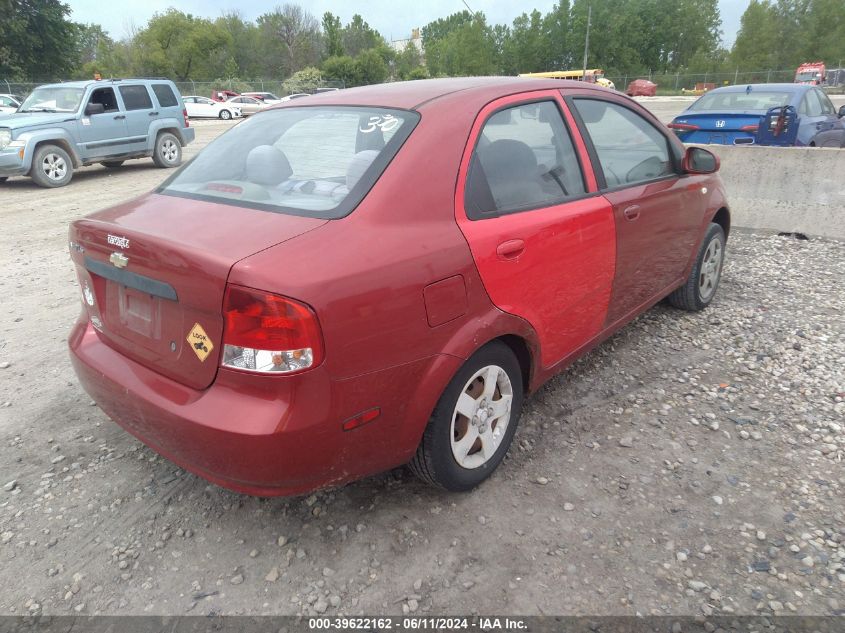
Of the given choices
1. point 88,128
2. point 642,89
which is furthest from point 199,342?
→ point 642,89

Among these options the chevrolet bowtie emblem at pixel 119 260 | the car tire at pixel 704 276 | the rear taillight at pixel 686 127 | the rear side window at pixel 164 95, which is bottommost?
the car tire at pixel 704 276

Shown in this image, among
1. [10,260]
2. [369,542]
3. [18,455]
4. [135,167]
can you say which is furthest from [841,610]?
[135,167]

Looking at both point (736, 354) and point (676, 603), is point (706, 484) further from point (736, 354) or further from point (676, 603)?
point (736, 354)

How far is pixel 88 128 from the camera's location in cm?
1132

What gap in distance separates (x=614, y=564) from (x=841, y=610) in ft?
2.49

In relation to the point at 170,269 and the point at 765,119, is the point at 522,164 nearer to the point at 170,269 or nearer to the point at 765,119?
the point at 170,269

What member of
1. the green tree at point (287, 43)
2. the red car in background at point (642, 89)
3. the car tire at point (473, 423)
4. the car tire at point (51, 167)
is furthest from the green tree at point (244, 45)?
the car tire at point (473, 423)

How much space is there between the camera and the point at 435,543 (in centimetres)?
244

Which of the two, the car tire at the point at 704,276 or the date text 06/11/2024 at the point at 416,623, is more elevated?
the car tire at the point at 704,276

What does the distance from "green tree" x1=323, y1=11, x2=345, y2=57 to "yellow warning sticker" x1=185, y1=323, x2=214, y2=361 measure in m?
75.9

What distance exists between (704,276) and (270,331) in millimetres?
3768

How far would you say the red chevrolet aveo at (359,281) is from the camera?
1.98 metres

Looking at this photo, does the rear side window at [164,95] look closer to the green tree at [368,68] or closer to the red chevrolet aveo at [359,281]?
the red chevrolet aveo at [359,281]

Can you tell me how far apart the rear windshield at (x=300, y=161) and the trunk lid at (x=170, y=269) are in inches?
5.2
